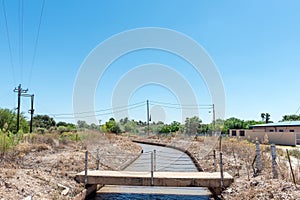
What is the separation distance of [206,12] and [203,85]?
505 centimetres

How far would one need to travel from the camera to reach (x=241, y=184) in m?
6.41

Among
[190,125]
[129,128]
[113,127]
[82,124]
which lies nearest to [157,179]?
[82,124]

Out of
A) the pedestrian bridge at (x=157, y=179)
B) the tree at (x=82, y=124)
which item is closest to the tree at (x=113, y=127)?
the tree at (x=82, y=124)

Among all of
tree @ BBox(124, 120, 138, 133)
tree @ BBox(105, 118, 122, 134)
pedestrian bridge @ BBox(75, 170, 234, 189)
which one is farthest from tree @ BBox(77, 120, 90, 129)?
pedestrian bridge @ BBox(75, 170, 234, 189)

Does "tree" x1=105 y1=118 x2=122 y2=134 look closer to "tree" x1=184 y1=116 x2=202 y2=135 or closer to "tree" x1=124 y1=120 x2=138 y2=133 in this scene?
"tree" x1=124 y1=120 x2=138 y2=133

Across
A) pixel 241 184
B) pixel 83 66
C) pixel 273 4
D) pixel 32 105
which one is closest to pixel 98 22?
pixel 83 66

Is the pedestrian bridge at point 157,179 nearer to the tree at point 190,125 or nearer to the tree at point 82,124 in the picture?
the tree at point 82,124

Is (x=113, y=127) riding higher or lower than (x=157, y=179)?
higher

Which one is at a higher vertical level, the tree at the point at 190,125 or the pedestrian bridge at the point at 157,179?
the tree at the point at 190,125

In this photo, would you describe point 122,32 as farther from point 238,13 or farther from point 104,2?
point 238,13

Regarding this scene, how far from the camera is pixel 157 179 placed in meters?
6.80

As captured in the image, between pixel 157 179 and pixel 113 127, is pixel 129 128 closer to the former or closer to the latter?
pixel 113 127

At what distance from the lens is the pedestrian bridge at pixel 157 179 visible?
6660 millimetres

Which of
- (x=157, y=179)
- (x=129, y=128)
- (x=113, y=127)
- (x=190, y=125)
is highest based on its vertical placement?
(x=190, y=125)
